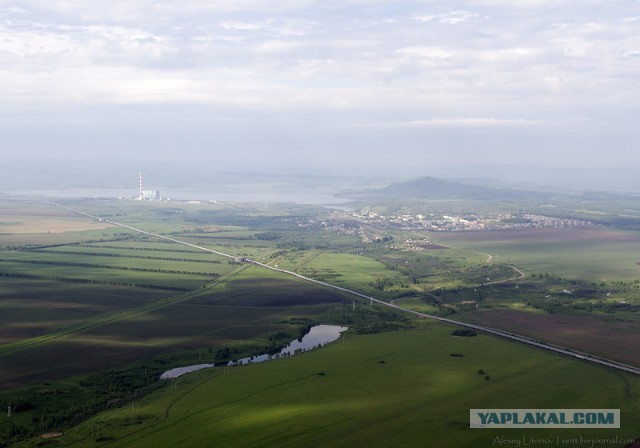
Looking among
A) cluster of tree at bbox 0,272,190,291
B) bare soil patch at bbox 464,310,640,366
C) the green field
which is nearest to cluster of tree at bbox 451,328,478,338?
bare soil patch at bbox 464,310,640,366

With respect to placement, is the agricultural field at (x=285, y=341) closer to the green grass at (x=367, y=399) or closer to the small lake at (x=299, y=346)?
the green grass at (x=367, y=399)

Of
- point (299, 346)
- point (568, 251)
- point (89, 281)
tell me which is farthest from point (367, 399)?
point (568, 251)

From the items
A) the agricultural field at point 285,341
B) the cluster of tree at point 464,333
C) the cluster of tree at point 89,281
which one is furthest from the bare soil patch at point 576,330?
the cluster of tree at point 89,281

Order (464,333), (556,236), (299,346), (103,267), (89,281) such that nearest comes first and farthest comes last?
(299,346) < (464,333) < (89,281) < (103,267) < (556,236)

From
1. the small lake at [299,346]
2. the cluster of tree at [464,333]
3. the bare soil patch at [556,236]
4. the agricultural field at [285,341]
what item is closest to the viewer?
the agricultural field at [285,341]

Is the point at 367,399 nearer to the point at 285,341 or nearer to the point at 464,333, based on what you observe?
the point at 285,341

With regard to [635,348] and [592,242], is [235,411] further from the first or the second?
Result: [592,242]
